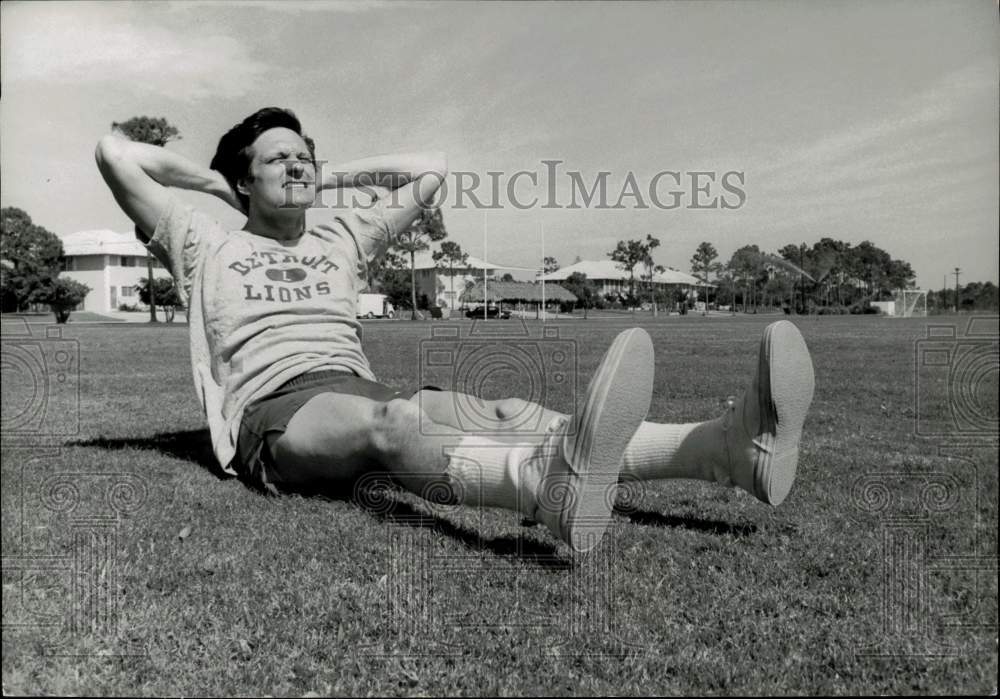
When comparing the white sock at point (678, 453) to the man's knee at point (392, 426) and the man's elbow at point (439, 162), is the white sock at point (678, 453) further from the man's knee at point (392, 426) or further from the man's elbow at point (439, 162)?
the man's elbow at point (439, 162)

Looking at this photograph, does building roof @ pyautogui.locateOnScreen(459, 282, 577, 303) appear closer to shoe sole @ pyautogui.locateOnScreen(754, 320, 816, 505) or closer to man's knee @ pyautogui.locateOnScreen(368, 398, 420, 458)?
man's knee @ pyautogui.locateOnScreen(368, 398, 420, 458)

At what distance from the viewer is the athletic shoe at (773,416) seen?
2.03 metres

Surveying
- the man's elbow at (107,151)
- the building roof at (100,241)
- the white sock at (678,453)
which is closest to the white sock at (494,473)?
the white sock at (678,453)

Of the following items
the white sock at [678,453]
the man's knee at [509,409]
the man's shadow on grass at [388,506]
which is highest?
the man's knee at [509,409]

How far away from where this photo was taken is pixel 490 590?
194 centimetres

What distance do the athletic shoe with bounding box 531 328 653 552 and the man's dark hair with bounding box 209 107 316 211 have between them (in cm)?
221

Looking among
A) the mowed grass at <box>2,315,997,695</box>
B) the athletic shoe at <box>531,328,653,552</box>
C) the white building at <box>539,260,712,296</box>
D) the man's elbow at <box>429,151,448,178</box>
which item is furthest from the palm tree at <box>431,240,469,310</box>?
the white building at <box>539,260,712,296</box>

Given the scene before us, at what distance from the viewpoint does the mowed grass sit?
A: 1533 mm

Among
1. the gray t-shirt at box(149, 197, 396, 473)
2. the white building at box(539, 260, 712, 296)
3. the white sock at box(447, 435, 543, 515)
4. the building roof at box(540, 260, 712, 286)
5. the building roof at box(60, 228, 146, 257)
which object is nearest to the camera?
the white sock at box(447, 435, 543, 515)

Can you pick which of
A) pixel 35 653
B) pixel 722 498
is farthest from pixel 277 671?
pixel 722 498

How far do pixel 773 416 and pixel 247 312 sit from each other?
218cm

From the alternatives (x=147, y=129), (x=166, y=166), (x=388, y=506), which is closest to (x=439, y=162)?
(x=166, y=166)

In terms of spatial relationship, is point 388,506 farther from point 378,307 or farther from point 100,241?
point 378,307

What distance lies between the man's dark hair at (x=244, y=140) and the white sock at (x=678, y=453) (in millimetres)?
2116
